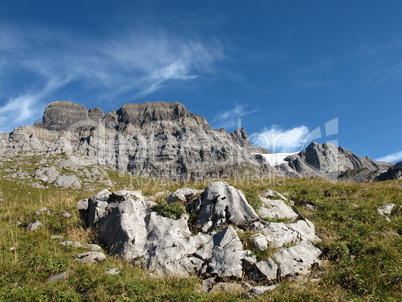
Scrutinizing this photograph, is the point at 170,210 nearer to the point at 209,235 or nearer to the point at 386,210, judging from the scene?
the point at 209,235

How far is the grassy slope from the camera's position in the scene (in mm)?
7582

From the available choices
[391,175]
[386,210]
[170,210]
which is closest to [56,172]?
[170,210]

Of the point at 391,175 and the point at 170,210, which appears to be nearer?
the point at 170,210

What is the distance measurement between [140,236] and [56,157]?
211ft

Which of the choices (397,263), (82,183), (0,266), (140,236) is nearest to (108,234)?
(140,236)

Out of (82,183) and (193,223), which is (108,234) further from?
(82,183)

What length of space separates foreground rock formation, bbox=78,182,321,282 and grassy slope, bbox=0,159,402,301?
31.3 inches

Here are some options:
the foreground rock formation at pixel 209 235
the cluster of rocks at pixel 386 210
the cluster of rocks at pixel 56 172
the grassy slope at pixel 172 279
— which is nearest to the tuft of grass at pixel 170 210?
the foreground rock formation at pixel 209 235

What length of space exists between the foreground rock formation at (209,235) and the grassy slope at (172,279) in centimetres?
79

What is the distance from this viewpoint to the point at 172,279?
9711 millimetres

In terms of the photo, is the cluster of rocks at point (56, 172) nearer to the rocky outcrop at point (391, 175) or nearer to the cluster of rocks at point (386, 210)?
the cluster of rocks at point (386, 210)

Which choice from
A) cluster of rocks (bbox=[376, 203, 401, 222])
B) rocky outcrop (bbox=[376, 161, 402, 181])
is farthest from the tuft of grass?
rocky outcrop (bbox=[376, 161, 402, 181])

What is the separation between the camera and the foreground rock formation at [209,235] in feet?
35.1

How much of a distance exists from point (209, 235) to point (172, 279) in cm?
344
